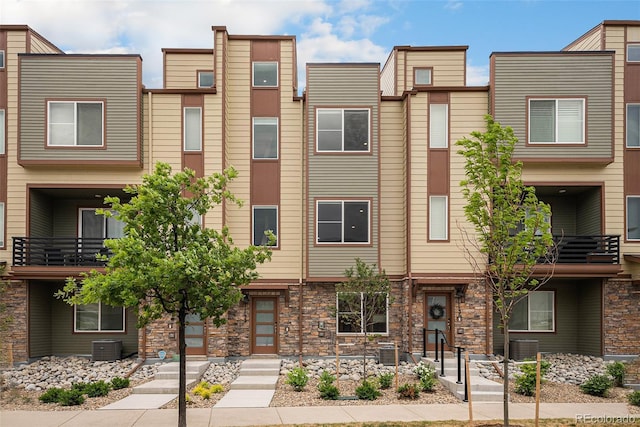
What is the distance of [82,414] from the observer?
13.5 metres

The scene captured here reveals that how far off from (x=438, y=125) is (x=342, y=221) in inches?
173

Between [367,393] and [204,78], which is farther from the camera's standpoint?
[204,78]

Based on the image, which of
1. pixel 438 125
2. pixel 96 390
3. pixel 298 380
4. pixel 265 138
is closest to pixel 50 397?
pixel 96 390

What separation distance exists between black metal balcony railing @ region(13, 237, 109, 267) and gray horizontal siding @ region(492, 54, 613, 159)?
44.9ft

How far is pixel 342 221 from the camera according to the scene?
67.2 feet

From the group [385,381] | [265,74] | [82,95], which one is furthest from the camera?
[265,74]

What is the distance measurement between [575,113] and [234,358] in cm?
1356

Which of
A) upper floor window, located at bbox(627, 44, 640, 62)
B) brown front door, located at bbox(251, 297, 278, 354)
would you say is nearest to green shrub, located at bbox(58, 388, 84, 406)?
brown front door, located at bbox(251, 297, 278, 354)

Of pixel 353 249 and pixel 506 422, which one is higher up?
pixel 353 249

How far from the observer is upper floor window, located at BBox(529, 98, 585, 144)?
20.3m

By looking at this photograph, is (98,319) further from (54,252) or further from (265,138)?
(265,138)

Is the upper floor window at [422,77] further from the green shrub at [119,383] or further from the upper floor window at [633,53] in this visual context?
the green shrub at [119,383]

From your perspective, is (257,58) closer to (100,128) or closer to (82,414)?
(100,128)

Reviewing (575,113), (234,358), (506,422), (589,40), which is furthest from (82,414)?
(589,40)
